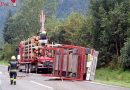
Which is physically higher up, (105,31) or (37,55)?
(105,31)

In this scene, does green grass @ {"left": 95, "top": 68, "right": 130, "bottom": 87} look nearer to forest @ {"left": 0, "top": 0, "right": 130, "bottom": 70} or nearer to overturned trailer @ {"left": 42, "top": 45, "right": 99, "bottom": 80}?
forest @ {"left": 0, "top": 0, "right": 130, "bottom": 70}

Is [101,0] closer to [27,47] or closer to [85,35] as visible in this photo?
[85,35]

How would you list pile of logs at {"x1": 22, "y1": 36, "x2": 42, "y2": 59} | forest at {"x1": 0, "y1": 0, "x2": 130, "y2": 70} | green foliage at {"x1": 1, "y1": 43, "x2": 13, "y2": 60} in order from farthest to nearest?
1. green foliage at {"x1": 1, "y1": 43, "x2": 13, "y2": 60}
2. forest at {"x1": 0, "y1": 0, "x2": 130, "y2": 70}
3. pile of logs at {"x1": 22, "y1": 36, "x2": 42, "y2": 59}

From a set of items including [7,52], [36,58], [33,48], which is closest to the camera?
[36,58]

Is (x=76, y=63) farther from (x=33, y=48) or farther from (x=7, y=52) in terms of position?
(x=7, y=52)

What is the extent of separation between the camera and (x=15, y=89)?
22422 mm

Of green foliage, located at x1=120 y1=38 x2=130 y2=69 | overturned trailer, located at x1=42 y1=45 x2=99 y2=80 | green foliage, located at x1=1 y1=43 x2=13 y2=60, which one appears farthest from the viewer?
green foliage, located at x1=1 y1=43 x2=13 y2=60

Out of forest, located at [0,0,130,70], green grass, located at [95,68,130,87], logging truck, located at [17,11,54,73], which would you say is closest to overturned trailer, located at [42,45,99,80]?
green grass, located at [95,68,130,87]

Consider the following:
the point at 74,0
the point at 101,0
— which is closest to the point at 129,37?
the point at 101,0

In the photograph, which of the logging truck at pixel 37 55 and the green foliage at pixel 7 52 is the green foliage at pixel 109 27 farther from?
the green foliage at pixel 7 52

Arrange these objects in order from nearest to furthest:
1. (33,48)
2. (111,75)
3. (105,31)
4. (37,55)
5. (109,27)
Result: 1. (111,75)
2. (37,55)
3. (33,48)
4. (109,27)
5. (105,31)

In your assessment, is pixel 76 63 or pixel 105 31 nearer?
pixel 76 63

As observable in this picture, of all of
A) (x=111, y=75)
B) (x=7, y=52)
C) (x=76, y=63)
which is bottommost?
(x=111, y=75)

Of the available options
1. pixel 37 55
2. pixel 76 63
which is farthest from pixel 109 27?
pixel 76 63
